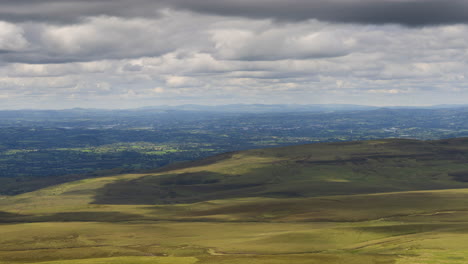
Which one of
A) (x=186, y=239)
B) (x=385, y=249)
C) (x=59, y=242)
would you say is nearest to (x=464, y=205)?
(x=385, y=249)

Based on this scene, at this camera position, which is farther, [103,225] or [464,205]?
[464,205]

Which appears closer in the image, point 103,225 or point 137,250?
point 137,250

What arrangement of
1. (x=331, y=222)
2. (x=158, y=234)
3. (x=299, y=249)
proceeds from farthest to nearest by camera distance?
1. (x=331, y=222)
2. (x=158, y=234)
3. (x=299, y=249)

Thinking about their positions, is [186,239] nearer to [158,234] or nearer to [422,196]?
[158,234]

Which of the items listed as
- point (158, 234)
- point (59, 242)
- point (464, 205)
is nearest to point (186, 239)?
point (158, 234)

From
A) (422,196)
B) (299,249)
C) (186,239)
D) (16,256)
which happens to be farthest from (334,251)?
(422,196)

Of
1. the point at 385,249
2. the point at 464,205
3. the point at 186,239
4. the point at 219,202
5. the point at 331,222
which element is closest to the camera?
the point at 385,249

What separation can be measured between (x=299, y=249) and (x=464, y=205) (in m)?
77.2

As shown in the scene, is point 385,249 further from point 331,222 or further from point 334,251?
point 331,222

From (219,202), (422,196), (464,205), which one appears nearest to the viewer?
(464,205)

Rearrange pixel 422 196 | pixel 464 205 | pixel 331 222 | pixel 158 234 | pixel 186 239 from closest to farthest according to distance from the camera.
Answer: pixel 186 239, pixel 158 234, pixel 331 222, pixel 464 205, pixel 422 196

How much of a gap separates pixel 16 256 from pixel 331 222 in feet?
242

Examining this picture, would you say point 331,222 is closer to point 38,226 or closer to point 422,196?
point 422,196

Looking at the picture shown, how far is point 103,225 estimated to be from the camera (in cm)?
13250
